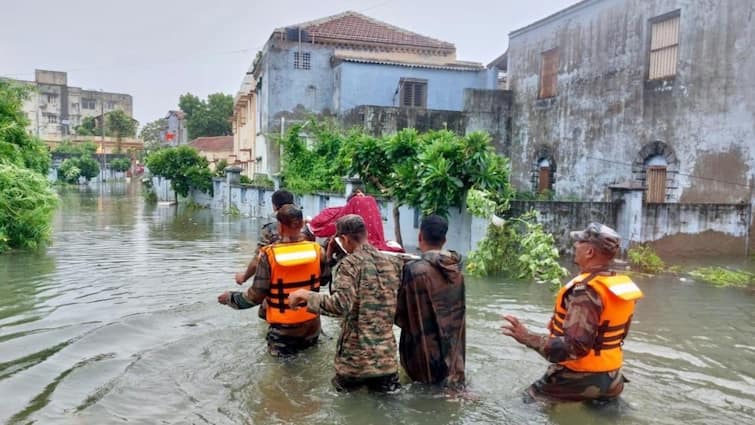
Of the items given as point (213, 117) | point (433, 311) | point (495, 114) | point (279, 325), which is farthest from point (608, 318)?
point (213, 117)

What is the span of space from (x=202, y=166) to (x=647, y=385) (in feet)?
103

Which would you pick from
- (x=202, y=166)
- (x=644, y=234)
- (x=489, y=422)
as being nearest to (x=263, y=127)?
(x=202, y=166)

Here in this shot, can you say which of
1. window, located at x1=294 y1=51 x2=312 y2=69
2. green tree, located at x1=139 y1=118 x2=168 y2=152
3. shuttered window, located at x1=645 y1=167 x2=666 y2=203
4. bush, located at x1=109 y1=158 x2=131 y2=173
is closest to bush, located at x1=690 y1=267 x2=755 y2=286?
shuttered window, located at x1=645 y1=167 x2=666 y2=203

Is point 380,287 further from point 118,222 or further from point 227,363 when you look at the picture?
point 118,222

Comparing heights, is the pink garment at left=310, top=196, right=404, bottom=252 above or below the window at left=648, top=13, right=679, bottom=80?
Answer: below

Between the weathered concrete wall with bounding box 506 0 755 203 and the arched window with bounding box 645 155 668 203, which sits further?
the arched window with bounding box 645 155 668 203

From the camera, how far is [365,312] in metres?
4.47

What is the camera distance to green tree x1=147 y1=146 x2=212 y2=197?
33.1m

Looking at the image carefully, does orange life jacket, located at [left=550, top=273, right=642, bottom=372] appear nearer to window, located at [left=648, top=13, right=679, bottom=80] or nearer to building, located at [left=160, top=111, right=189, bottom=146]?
window, located at [left=648, top=13, right=679, bottom=80]

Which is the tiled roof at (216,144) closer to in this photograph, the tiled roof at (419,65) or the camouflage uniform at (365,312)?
the tiled roof at (419,65)

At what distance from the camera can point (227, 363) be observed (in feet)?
19.9

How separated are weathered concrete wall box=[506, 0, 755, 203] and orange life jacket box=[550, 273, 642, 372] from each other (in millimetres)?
13210

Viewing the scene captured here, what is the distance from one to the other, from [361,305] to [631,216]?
10.6 meters

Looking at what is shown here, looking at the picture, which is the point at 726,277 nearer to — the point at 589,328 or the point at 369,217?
the point at 369,217
